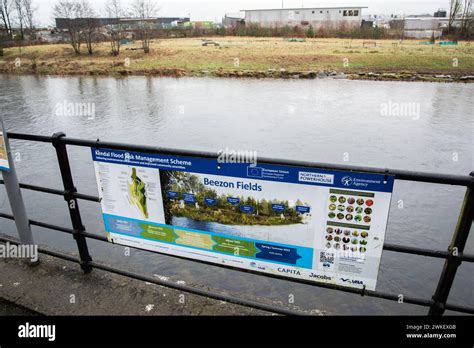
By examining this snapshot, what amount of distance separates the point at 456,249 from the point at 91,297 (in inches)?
105

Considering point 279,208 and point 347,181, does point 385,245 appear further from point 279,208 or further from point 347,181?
point 279,208

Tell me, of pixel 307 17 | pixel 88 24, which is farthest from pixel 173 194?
pixel 307 17

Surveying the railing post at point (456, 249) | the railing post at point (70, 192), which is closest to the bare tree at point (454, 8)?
the railing post at point (456, 249)

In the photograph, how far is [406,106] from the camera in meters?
17.0

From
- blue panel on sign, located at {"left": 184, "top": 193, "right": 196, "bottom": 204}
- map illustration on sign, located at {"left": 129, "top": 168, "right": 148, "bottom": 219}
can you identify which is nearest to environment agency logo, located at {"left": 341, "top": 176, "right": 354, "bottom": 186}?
blue panel on sign, located at {"left": 184, "top": 193, "right": 196, "bottom": 204}

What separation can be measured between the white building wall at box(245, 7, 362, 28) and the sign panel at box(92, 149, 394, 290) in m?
89.4

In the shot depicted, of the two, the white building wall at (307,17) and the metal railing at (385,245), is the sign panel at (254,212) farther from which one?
the white building wall at (307,17)

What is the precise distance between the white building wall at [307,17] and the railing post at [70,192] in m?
89.2

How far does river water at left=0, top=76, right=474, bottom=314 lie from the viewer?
499 cm

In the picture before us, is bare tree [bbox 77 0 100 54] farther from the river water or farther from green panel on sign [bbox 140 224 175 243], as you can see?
green panel on sign [bbox 140 224 175 243]

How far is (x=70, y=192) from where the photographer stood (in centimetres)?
298

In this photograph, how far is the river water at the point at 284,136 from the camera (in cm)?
499
